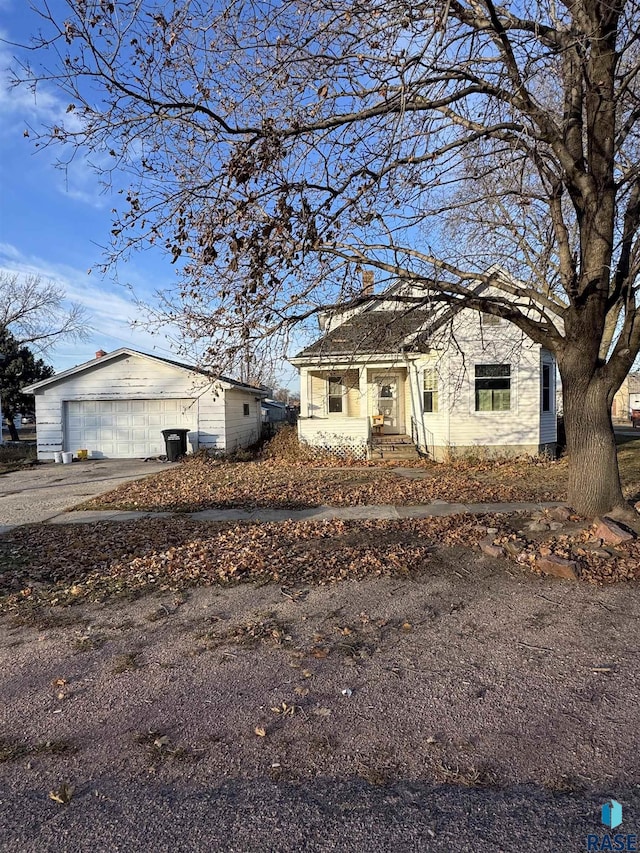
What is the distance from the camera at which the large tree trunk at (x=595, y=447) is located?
603cm

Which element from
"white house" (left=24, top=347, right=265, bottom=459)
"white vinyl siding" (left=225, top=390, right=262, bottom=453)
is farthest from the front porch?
"white house" (left=24, top=347, right=265, bottom=459)

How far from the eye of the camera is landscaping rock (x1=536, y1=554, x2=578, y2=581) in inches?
183

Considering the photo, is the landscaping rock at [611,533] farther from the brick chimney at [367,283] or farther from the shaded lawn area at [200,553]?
the brick chimney at [367,283]

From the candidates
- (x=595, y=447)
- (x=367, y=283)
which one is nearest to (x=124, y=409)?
(x=367, y=283)

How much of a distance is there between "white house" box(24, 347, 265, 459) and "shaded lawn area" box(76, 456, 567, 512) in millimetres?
2728

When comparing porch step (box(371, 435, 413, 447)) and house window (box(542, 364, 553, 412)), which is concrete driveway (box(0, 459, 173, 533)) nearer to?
porch step (box(371, 435, 413, 447))

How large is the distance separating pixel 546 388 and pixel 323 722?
14.9 meters

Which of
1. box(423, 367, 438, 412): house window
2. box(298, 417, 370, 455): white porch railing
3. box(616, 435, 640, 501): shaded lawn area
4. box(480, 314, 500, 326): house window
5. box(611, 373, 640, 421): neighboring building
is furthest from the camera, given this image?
box(611, 373, 640, 421): neighboring building

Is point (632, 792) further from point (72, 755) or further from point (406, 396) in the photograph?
point (406, 396)

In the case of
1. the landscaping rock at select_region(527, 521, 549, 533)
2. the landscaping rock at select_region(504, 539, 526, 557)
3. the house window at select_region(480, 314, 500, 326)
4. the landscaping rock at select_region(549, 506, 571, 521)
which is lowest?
the landscaping rock at select_region(504, 539, 526, 557)

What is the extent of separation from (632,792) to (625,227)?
6233mm

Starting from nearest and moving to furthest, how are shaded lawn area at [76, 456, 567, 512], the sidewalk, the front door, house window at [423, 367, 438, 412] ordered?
the sidewalk, shaded lawn area at [76, 456, 567, 512], house window at [423, 367, 438, 412], the front door

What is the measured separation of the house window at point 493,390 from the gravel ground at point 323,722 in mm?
10755

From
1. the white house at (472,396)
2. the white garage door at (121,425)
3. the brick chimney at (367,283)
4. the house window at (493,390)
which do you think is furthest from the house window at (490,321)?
the white garage door at (121,425)
